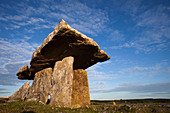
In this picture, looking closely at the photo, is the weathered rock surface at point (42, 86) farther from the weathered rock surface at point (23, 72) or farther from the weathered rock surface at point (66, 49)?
the weathered rock surface at point (23, 72)

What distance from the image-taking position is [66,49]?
12438mm

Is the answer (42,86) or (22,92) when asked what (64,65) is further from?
(22,92)

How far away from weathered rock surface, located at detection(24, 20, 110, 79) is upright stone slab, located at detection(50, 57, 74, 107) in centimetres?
108

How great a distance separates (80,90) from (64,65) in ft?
11.4

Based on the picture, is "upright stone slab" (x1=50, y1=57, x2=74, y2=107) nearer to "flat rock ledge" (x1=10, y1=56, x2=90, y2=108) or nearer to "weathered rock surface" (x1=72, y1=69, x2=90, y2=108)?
"flat rock ledge" (x1=10, y1=56, x2=90, y2=108)

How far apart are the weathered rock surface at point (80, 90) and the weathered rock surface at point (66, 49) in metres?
1.42

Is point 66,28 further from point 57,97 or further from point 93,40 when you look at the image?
point 57,97

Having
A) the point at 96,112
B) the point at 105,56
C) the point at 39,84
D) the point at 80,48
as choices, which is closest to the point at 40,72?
the point at 39,84

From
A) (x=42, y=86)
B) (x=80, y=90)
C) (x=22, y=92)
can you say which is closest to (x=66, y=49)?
(x=80, y=90)

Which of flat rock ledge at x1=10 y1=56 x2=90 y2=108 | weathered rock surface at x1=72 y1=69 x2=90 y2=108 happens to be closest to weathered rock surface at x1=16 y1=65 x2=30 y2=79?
flat rock ledge at x1=10 y1=56 x2=90 y2=108

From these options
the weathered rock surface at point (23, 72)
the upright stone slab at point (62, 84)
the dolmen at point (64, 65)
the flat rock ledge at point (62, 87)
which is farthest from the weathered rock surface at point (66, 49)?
the weathered rock surface at point (23, 72)

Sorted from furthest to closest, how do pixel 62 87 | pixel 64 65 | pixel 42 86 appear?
pixel 42 86 < pixel 64 65 < pixel 62 87

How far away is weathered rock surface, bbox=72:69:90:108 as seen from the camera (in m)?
13.8

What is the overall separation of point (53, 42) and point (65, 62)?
277 cm
